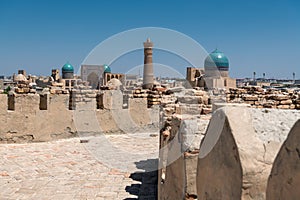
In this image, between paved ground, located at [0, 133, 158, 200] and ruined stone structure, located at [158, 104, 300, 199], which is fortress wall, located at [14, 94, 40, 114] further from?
ruined stone structure, located at [158, 104, 300, 199]

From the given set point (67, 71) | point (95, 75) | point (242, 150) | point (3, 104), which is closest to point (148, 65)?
point (3, 104)

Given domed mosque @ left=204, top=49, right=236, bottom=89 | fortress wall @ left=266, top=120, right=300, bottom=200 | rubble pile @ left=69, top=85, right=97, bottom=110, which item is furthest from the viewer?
domed mosque @ left=204, top=49, right=236, bottom=89

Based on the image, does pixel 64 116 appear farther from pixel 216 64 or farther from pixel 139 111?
pixel 216 64

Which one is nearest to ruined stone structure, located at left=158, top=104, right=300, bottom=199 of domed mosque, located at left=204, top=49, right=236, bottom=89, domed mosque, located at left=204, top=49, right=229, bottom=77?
domed mosque, located at left=204, top=49, right=236, bottom=89

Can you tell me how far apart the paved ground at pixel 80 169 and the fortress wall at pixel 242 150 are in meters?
3.62

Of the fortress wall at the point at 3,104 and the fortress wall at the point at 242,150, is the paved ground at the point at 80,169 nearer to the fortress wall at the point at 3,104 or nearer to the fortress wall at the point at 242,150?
the fortress wall at the point at 3,104

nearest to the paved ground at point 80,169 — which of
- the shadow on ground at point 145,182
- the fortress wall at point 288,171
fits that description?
the shadow on ground at point 145,182

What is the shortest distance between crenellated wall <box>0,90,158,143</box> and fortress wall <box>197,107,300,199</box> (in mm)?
8323

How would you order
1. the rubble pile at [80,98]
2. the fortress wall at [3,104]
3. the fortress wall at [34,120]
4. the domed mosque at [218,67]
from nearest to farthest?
the fortress wall at [3,104]
the fortress wall at [34,120]
the rubble pile at [80,98]
the domed mosque at [218,67]

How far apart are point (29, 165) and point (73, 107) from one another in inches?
132

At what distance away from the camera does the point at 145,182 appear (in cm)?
623

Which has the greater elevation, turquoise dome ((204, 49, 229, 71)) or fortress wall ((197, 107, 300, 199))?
turquoise dome ((204, 49, 229, 71))

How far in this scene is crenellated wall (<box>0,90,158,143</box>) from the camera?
30.8 ft

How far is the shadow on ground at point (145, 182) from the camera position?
5512mm
